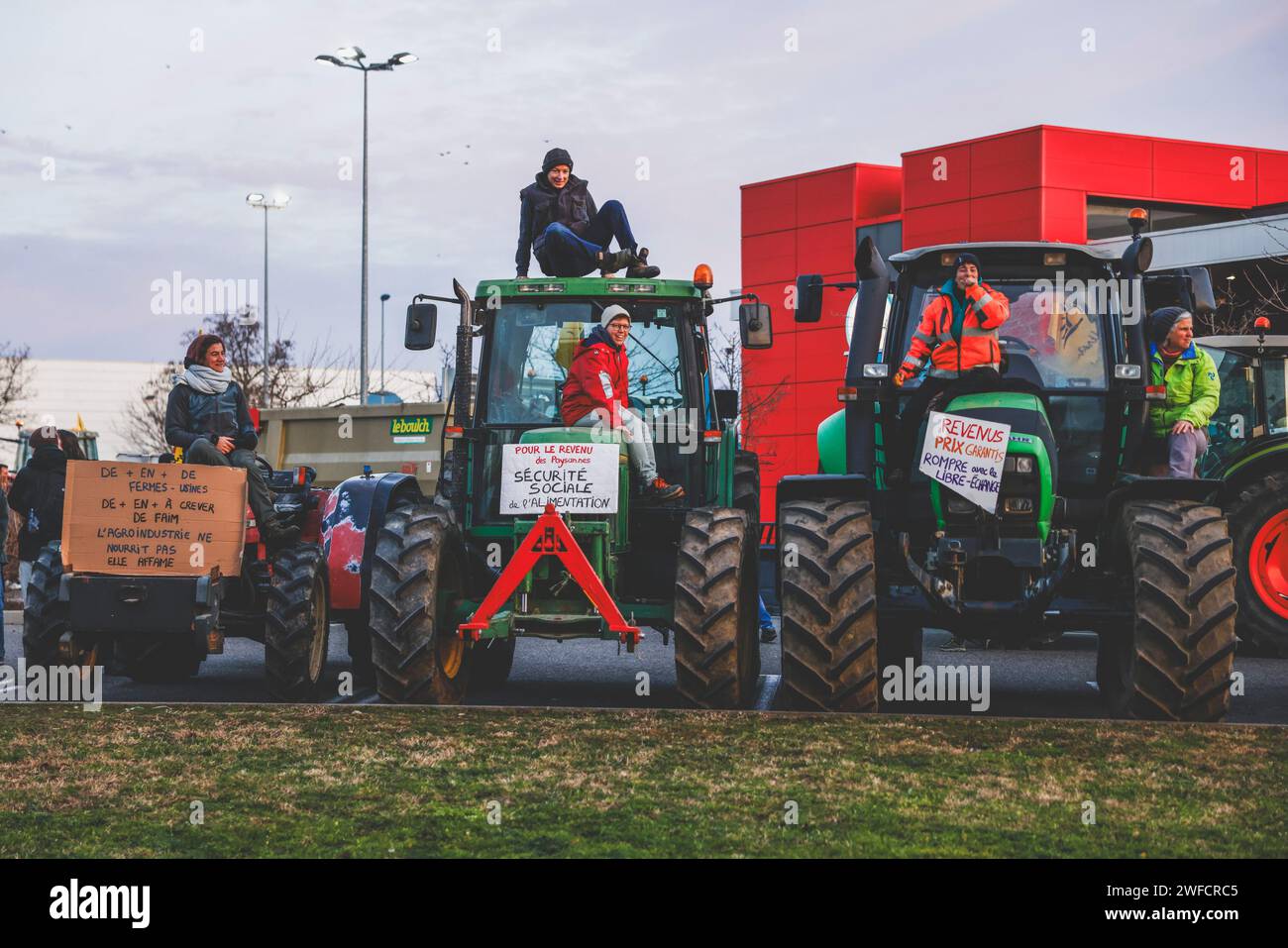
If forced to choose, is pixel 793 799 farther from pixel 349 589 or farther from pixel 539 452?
pixel 349 589

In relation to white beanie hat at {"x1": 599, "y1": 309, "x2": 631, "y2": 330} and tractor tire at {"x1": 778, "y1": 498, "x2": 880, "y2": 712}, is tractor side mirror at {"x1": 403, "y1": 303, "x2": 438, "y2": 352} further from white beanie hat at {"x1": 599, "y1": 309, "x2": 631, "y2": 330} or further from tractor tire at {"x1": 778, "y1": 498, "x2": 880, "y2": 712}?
tractor tire at {"x1": 778, "y1": 498, "x2": 880, "y2": 712}

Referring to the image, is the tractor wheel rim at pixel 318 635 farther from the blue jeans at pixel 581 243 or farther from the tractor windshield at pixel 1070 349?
the tractor windshield at pixel 1070 349

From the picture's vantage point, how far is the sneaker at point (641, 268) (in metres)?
11.2

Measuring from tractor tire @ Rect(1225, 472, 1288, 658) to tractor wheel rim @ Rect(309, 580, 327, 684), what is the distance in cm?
682

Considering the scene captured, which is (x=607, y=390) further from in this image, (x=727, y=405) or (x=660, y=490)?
(x=727, y=405)

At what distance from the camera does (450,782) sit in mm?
7285

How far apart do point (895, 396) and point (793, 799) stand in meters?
3.68

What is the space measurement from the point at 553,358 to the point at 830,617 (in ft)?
9.74

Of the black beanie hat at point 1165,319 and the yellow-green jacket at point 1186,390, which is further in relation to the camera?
the black beanie hat at point 1165,319

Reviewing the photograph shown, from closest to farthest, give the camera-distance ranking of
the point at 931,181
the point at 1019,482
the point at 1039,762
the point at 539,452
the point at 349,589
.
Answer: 1. the point at 1039,762
2. the point at 1019,482
3. the point at 539,452
4. the point at 349,589
5. the point at 931,181

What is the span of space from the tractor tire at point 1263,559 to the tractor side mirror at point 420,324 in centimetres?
632

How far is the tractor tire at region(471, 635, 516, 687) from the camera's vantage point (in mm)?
11578

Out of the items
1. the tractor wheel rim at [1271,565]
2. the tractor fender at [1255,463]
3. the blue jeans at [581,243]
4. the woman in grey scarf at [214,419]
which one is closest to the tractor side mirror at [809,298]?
the blue jeans at [581,243]
